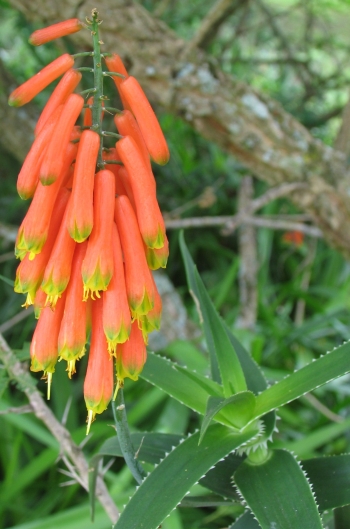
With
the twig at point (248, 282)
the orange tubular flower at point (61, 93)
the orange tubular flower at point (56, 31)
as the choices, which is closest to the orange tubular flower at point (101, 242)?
the orange tubular flower at point (61, 93)

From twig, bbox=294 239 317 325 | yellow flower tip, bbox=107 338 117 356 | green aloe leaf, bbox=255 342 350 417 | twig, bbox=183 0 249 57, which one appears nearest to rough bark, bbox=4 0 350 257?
twig, bbox=183 0 249 57

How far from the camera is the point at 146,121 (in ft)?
2.65

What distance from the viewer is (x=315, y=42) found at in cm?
345

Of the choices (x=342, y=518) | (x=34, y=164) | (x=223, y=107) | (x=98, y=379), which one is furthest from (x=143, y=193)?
(x=223, y=107)

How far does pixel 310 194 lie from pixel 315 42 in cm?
174

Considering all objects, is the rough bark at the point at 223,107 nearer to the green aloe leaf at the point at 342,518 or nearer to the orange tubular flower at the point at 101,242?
the orange tubular flower at the point at 101,242

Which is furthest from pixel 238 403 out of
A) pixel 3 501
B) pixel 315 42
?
pixel 315 42

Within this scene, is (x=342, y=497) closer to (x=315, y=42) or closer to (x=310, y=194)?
(x=310, y=194)

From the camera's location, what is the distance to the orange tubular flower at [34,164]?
0.79 metres

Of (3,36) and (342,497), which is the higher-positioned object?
(3,36)

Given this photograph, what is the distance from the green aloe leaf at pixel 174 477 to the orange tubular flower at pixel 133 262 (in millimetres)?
274

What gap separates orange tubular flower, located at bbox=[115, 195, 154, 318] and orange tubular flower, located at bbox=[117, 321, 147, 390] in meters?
0.05

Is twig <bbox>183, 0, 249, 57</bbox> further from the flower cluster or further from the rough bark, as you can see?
the flower cluster

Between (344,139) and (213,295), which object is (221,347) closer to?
(344,139)
